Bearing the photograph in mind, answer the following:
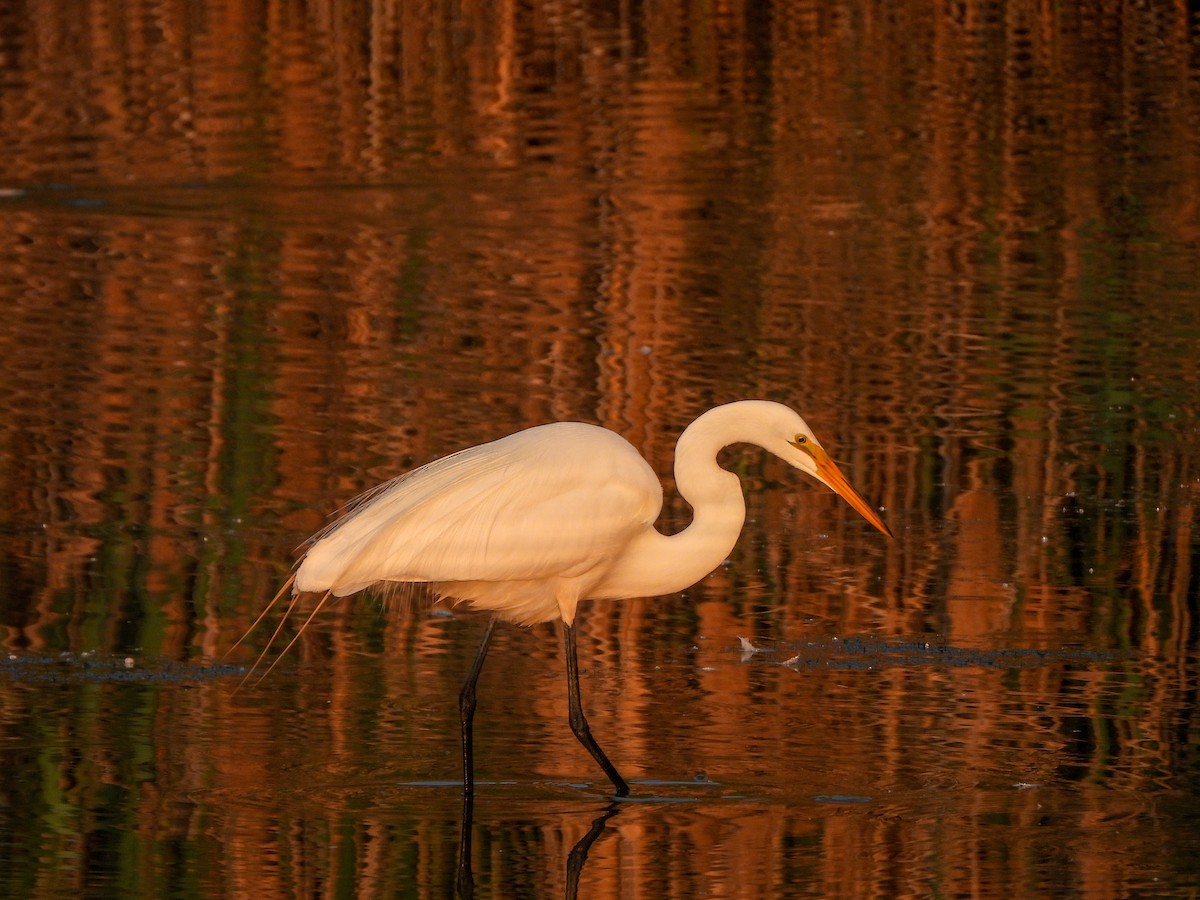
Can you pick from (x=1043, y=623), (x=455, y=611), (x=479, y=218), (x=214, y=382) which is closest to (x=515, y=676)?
(x=455, y=611)

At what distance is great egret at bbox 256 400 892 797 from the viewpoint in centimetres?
578

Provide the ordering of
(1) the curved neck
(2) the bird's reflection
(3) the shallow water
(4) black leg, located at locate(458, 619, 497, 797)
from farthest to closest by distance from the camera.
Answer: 1. (1) the curved neck
2. (4) black leg, located at locate(458, 619, 497, 797)
3. (3) the shallow water
4. (2) the bird's reflection

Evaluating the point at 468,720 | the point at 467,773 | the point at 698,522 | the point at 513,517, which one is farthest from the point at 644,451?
the point at 467,773

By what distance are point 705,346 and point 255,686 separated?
16.0 ft

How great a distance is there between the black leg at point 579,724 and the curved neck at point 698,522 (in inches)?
10.2

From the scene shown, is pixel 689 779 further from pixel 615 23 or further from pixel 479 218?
pixel 615 23

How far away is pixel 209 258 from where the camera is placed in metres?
13.2

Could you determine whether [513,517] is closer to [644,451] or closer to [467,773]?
[467,773]

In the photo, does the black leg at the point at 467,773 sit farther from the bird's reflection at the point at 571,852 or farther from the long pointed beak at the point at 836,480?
the long pointed beak at the point at 836,480

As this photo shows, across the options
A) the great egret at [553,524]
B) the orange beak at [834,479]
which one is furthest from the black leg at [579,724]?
the orange beak at [834,479]

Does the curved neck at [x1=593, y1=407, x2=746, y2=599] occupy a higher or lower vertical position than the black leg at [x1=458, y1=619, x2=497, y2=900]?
higher

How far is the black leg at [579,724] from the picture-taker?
5.73m

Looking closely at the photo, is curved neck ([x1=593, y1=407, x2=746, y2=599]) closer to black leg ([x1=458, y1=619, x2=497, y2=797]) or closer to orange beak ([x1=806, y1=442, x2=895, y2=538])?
orange beak ([x1=806, y1=442, x2=895, y2=538])

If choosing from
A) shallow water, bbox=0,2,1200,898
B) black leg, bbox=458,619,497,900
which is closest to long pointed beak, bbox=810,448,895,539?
shallow water, bbox=0,2,1200,898
